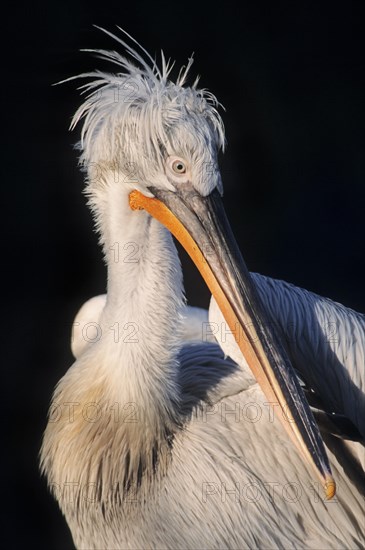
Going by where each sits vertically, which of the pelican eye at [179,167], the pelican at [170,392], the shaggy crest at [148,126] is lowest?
the pelican at [170,392]

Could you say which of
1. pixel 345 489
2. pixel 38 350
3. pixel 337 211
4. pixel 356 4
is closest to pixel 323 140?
pixel 337 211

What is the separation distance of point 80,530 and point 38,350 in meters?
1.68

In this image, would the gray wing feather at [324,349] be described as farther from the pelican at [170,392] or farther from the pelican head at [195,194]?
the pelican head at [195,194]

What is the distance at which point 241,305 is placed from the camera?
190 cm

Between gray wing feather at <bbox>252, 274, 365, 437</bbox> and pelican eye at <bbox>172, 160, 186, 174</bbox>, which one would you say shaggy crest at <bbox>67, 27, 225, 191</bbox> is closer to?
pelican eye at <bbox>172, 160, 186, 174</bbox>

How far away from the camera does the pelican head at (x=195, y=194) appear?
1.86 meters

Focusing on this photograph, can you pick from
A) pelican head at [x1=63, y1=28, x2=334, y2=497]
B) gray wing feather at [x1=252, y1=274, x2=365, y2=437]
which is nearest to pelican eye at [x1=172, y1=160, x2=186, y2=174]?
pelican head at [x1=63, y1=28, x2=334, y2=497]

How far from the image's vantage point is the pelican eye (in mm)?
1861

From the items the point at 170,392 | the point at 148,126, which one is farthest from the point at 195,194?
the point at 170,392

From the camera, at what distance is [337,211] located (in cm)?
437

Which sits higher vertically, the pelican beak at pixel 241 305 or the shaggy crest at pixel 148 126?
the shaggy crest at pixel 148 126

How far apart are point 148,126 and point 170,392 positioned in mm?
665

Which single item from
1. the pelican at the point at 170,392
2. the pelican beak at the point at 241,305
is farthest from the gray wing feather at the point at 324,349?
the pelican beak at the point at 241,305

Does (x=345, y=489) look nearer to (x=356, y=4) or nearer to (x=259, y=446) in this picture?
(x=259, y=446)
